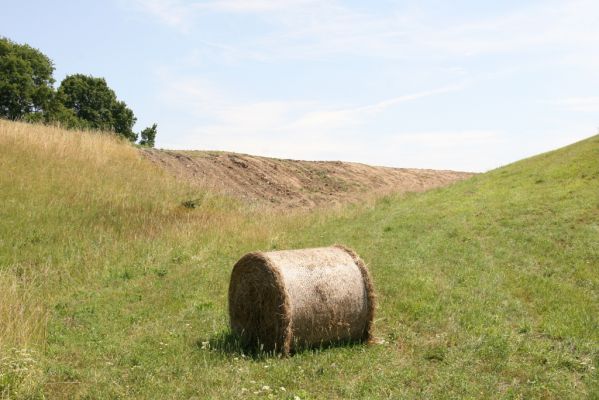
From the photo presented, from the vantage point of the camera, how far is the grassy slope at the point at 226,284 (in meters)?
7.45

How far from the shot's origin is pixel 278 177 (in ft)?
115

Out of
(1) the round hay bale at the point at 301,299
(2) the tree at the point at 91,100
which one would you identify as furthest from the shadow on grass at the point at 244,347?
(2) the tree at the point at 91,100

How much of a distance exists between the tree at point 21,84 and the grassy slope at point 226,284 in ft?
84.3

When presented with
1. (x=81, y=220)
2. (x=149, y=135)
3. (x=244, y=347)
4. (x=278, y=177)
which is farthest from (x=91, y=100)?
(x=244, y=347)

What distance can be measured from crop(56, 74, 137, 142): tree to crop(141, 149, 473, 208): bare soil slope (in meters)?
22.3

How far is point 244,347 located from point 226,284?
11.5 feet

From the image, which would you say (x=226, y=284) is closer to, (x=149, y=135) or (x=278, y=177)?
(x=278, y=177)

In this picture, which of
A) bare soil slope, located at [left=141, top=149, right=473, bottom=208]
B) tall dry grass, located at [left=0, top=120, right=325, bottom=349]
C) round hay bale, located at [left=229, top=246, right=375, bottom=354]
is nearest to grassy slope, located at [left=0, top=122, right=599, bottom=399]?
tall dry grass, located at [left=0, top=120, right=325, bottom=349]

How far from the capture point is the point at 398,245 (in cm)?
1691

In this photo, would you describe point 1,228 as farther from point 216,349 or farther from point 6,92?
point 6,92

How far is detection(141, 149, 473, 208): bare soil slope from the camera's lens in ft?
96.8

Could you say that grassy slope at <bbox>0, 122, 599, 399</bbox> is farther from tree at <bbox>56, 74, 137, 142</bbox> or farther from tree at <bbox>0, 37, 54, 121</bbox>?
tree at <bbox>56, 74, 137, 142</bbox>

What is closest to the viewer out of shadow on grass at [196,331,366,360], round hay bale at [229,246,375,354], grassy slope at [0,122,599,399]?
grassy slope at [0,122,599,399]

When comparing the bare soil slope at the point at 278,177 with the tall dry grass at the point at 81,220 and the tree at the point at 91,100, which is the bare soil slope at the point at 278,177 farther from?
the tree at the point at 91,100
